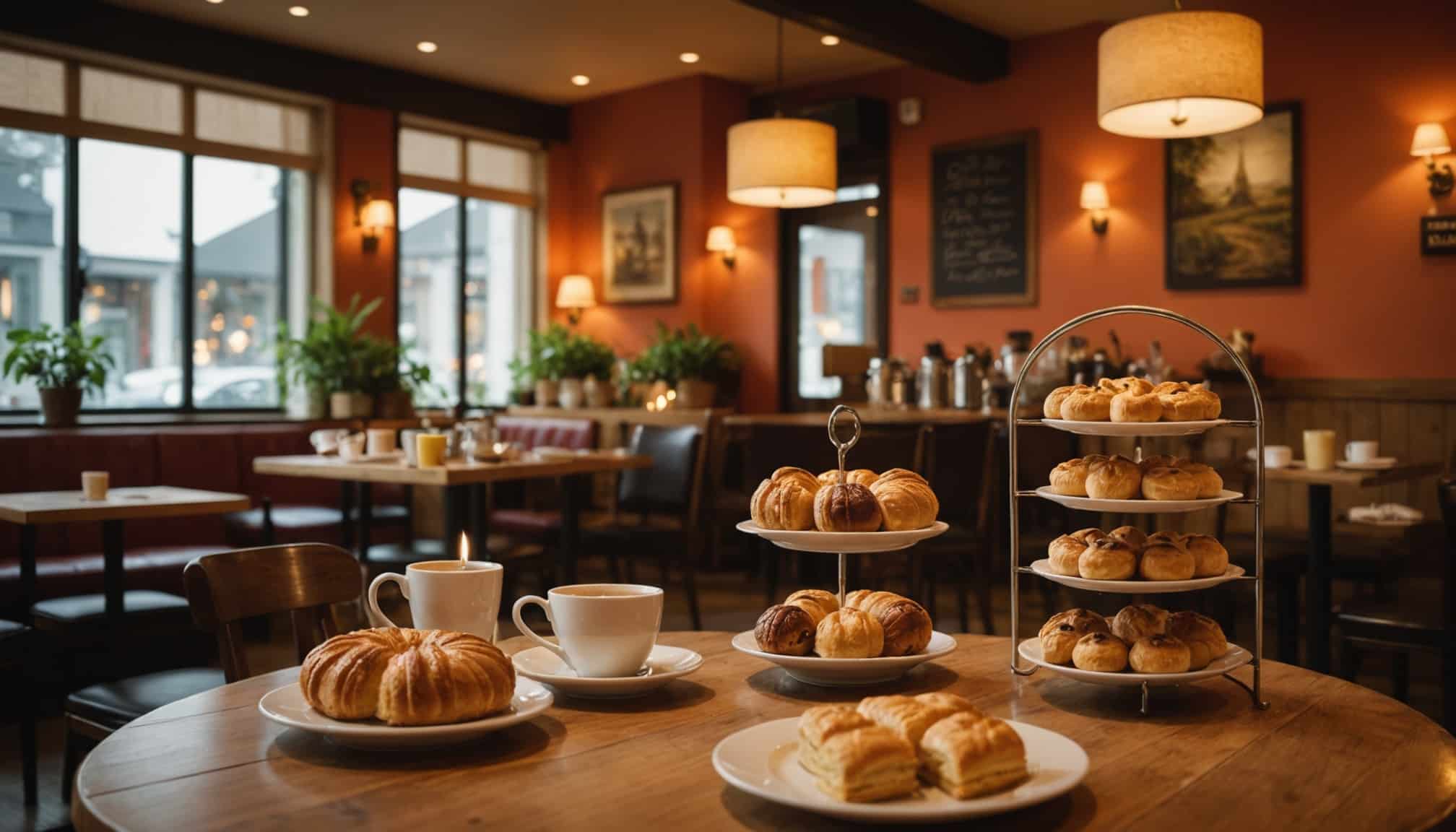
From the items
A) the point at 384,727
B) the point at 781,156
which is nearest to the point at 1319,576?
the point at 781,156

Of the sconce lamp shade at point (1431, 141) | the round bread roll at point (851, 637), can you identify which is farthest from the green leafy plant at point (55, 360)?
the sconce lamp shade at point (1431, 141)

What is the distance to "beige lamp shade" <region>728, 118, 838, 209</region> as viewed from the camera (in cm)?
465

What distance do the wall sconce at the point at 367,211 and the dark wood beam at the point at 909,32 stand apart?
3071 mm

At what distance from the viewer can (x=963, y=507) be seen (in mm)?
4375

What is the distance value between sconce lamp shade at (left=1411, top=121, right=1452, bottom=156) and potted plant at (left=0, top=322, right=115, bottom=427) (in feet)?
21.2

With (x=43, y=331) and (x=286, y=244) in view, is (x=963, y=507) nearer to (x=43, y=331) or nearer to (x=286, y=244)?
(x=43, y=331)

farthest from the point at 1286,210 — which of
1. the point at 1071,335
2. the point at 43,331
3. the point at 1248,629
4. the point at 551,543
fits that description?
the point at 43,331

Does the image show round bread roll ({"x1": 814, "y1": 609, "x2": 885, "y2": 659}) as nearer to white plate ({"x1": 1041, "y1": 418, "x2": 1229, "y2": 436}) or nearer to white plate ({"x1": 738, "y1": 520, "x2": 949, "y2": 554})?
white plate ({"x1": 738, "y1": 520, "x2": 949, "y2": 554})

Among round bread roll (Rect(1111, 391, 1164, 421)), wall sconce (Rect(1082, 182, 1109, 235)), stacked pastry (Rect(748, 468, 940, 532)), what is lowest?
stacked pastry (Rect(748, 468, 940, 532))

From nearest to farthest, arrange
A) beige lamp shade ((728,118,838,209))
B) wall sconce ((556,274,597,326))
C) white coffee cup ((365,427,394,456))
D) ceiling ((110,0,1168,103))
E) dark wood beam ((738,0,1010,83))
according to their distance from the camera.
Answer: white coffee cup ((365,427,394,456)) → beige lamp shade ((728,118,838,209)) → dark wood beam ((738,0,1010,83)) → ceiling ((110,0,1168,103)) → wall sconce ((556,274,597,326))

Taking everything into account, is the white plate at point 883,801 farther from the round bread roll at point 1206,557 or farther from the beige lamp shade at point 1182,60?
the beige lamp shade at point 1182,60

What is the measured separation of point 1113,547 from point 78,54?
7.02 meters

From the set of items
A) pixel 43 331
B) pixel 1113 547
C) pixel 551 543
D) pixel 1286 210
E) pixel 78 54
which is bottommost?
pixel 551 543

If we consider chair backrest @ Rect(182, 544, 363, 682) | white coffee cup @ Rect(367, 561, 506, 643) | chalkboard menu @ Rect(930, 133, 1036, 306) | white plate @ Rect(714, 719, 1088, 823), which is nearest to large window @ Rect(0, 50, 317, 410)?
chalkboard menu @ Rect(930, 133, 1036, 306)
